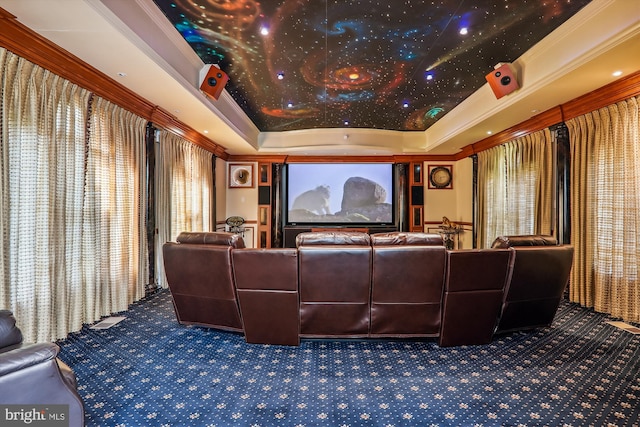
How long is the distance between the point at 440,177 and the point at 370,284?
622cm

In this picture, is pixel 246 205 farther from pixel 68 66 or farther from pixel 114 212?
pixel 68 66

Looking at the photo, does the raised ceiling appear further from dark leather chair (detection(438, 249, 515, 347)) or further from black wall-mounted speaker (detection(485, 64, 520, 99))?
dark leather chair (detection(438, 249, 515, 347))

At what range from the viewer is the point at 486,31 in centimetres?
331

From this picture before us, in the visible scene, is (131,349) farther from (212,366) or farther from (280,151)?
(280,151)

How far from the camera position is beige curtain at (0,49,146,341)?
2.45m

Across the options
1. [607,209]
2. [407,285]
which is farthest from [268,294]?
[607,209]

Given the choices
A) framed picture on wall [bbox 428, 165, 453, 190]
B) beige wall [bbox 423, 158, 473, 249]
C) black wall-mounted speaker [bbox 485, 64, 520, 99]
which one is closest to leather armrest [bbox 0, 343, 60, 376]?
black wall-mounted speaker [bbox 485, 64, 520, 99]

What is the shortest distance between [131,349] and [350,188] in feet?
20.7

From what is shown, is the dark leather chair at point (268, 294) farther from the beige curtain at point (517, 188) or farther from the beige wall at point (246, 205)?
the beige wall at point (246, 205)

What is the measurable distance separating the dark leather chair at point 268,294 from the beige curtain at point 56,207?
172cm

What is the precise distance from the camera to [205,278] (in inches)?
111

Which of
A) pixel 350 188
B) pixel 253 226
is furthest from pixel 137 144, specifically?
pixel 350 188

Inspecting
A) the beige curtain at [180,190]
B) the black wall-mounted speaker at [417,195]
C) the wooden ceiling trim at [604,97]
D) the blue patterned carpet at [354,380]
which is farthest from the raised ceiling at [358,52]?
the blue patterned carpet at [354,380]

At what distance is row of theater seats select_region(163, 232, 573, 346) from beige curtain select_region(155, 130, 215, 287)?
220 cm
